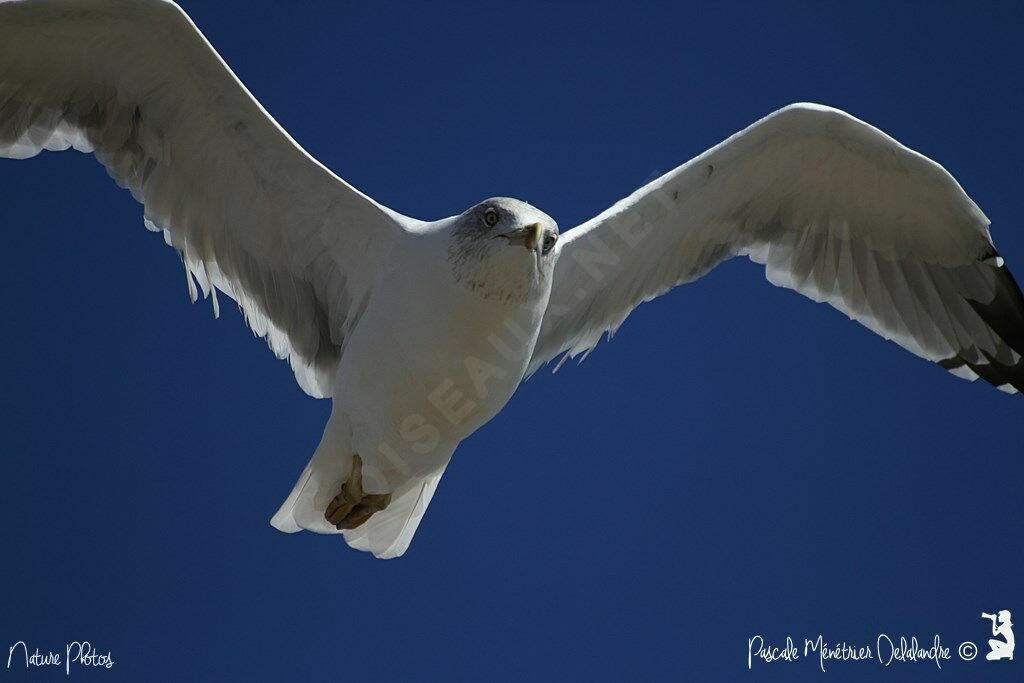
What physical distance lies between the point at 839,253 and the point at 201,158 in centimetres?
308

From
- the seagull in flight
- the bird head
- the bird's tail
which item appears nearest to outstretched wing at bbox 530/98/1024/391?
the seagull in flight

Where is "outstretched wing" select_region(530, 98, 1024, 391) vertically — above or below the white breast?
above

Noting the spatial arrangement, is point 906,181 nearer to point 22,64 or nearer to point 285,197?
point 285,197

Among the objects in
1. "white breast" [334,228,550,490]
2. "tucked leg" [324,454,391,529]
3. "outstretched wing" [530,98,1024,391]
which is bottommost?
"tucked leg" [324,454,391,529]

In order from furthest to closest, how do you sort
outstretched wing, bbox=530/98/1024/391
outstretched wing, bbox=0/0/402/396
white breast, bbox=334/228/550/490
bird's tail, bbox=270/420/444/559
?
outstretched wing, bbox=530/98/1024/391 < bird's tail, bbox=270/420/444/559 < outstretched wing, bbox=0/0/402/396 < white breast, bbox=334/228/550/490

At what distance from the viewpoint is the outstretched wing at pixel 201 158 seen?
242 inches

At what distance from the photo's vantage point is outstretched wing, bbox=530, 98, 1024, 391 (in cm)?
678

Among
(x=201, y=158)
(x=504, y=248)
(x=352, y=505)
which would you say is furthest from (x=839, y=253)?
(x=201, y=158)

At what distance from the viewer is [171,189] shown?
6578mm

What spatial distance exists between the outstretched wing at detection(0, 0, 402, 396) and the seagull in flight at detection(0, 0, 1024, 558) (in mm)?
10

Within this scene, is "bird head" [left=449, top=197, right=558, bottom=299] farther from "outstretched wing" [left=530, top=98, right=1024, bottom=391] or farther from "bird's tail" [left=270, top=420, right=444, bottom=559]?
"bird's tail" [left=270, top=420, right=444, bottom=559]

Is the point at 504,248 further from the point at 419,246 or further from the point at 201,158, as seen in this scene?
the point at 201,158

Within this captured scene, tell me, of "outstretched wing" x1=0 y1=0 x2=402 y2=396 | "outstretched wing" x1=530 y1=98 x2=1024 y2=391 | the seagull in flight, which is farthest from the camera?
"outstretched wing" x1=530 y1=98 x2=1024 y2=391

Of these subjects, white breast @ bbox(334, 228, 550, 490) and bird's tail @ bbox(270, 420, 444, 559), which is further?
bird's tail @ bbox(270, 420, 444, 559)
